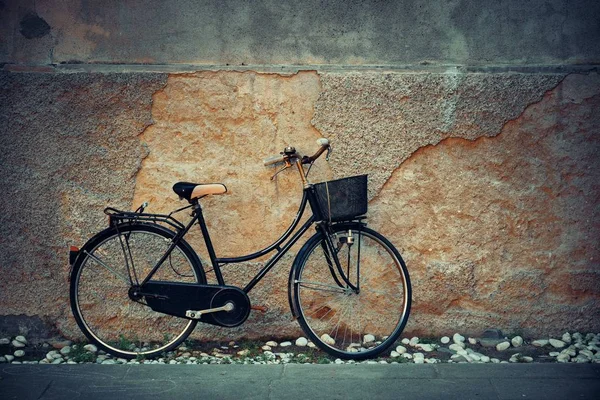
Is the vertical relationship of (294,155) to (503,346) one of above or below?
above

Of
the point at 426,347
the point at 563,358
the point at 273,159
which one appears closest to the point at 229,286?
the point at 273,159

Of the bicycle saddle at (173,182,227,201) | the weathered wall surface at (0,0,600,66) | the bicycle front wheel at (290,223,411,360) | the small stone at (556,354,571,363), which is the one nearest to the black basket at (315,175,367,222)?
the bicycle front wheel at (290,223,411,360)

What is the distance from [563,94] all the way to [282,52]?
6.48 ft

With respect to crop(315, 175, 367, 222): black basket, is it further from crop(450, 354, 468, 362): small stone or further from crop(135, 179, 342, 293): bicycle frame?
crop(450, 354, 468, 362): small stone

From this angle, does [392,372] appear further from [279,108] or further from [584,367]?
[279,108]

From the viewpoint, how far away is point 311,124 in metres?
4.49

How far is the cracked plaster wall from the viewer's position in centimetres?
447

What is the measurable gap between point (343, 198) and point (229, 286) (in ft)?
3.09

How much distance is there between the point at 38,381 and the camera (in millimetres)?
3906

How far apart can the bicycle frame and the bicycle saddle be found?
59 mm

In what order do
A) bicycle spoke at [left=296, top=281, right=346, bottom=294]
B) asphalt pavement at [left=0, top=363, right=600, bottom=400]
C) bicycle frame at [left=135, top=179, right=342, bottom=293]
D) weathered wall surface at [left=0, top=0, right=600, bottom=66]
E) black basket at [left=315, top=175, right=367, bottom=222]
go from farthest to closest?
1. weathered wall surface at [left=0, top=0, right=600, bottom=66]
2. bicycle spoke at [left=296, top=281, right=346, bottom=294]
3. bicycle frame at [left=135, top=179, right=342, bottom=293]
4. black basket at [left=315, top=175, right=367, bottom=222]
5. asphalt pavement at [left=0, top=363, right=600, bottom=400]

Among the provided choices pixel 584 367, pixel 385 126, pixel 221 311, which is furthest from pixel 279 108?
pixel 584 367

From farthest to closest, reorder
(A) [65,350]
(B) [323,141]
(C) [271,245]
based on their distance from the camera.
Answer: (A) [65,350], (C) [271,245], (B) [323,141]

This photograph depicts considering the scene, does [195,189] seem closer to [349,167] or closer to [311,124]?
[311,124]
